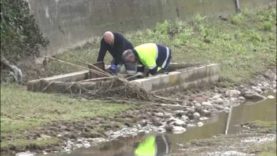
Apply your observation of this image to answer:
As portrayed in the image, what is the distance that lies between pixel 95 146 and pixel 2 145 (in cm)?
162

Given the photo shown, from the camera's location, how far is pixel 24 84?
16469 mm

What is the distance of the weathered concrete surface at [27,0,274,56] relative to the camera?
19672 millimetres

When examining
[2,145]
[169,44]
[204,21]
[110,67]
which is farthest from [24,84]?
[204,21]

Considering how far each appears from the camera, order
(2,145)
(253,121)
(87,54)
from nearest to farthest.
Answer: (2,145) < (253,121) < (87,54)

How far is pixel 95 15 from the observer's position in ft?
71.4

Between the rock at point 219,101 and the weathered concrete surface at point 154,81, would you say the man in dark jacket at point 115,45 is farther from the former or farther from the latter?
the rock at point 219,101

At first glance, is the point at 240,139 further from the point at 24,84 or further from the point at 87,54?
the point at 87,54

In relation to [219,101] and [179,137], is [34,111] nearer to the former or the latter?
[179,137]

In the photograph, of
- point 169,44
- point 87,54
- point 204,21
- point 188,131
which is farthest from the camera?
point 204,21

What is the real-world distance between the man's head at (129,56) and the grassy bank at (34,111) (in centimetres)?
144

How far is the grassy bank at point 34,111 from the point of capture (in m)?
12.0

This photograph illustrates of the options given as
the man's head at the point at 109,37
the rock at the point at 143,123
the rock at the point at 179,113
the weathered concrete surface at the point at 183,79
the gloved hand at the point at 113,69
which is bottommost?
the rock at the point at 179,113

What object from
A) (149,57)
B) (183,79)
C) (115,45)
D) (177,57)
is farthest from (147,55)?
(177,57)

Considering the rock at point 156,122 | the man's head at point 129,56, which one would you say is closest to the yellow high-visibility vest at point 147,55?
the man's head at point 129,56
